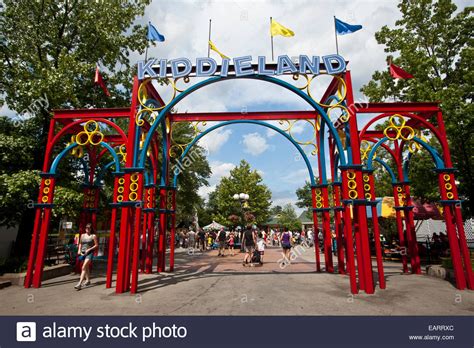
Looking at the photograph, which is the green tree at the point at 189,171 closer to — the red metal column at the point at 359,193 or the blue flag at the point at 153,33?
→ the blue flag at the point at 153,33

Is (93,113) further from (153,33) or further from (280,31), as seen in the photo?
(280,31)

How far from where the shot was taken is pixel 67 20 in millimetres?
11562

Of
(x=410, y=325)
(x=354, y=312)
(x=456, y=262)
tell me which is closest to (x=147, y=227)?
(x=354, y=312)

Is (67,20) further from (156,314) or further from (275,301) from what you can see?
(275,301)

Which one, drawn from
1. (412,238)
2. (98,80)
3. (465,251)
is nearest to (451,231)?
(465,251)

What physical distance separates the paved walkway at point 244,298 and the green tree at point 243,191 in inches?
1062

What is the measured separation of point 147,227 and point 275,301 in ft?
19.2

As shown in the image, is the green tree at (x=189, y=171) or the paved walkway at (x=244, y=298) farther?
the green tree at (x=189, y=171)

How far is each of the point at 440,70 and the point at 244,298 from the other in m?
13.3

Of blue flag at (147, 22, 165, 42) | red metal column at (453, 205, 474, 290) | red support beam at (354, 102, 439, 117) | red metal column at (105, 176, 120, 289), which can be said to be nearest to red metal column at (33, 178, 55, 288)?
red metal column at (105, 176, 120, 289)

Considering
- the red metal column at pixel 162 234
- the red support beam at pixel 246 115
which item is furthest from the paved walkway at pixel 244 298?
the red support beam at pixel 246 115

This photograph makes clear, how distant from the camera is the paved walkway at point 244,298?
525 centimetres

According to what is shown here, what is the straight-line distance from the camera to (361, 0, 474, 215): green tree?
10.8 metres

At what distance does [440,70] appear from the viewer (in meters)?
12.3
